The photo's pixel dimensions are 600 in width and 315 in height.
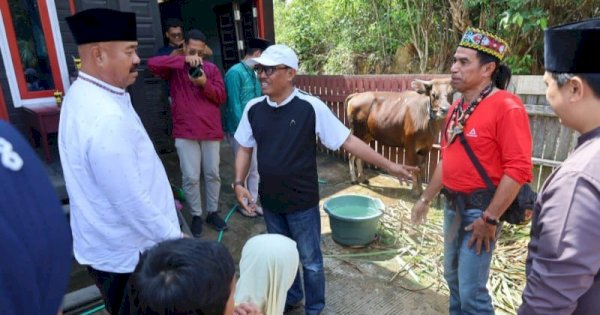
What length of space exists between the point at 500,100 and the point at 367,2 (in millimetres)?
9568

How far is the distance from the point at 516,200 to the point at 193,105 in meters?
3.13

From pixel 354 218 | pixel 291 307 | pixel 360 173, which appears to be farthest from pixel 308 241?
pixel 360 173

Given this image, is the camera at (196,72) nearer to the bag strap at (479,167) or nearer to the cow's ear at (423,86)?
the bag strap at (479,167)

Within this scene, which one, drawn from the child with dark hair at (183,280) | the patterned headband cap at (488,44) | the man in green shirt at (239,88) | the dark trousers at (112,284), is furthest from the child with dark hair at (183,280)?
the man in green shirt at (239,88)

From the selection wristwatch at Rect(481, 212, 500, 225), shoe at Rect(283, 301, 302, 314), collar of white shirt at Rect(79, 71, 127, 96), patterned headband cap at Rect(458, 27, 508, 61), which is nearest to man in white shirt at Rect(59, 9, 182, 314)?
collar of white shirt at Rect(79, 71, 127, 96)

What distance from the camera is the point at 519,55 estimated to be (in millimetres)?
6996

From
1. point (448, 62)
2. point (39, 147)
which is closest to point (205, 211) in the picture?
point (39, 147)

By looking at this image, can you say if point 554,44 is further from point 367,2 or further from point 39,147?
point 367,2

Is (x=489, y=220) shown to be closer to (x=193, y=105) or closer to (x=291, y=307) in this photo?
(x=291, y=307)

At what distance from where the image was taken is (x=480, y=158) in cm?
203

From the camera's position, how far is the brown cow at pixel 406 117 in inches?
186

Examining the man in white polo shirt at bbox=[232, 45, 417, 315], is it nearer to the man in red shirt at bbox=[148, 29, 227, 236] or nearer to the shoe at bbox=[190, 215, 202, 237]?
the man in red shirt at bbox=[148, 29, 227, 236]

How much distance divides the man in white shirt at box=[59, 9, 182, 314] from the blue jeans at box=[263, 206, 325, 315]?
1020 mm

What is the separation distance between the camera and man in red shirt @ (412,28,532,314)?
190cm
